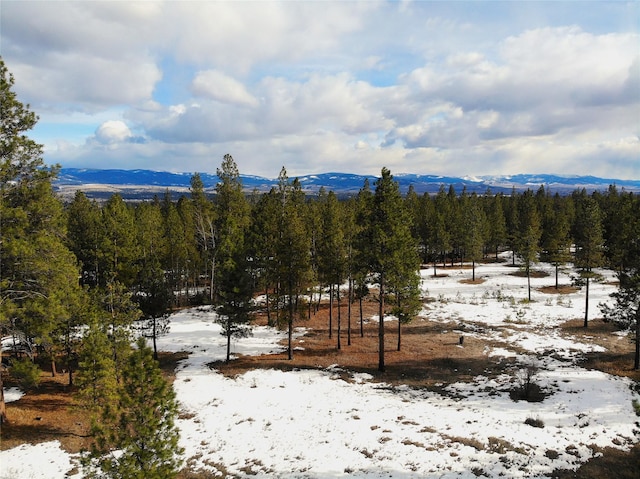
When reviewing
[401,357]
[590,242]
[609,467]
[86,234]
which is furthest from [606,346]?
[86,234]

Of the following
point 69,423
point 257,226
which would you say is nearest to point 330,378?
point 69,423

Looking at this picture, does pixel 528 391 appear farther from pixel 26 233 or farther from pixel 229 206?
pixel 229 206

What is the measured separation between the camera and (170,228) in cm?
4731

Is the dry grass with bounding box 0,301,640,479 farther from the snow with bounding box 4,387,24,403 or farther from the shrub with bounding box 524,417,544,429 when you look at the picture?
the shrub with bounding box 524,417,544,429

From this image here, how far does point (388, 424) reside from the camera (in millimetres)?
17781

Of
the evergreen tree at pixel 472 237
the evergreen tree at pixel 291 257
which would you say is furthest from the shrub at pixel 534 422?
the evergreen tree at pixel 472 237

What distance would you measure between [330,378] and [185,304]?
3074cm

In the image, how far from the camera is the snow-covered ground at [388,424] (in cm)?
1444

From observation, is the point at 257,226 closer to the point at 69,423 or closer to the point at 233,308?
the point at 233,308

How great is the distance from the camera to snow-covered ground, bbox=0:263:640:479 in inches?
568

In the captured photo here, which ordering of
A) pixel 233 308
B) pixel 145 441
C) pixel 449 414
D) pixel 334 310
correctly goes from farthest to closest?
pixel 334 310
pixel 233 308
pixel 449 414
pixel 145 441

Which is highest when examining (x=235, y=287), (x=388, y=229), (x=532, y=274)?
(x=388, y=229)

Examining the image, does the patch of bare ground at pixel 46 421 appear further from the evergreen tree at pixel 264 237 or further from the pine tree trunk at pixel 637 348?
the pine tree trunk at pixel 637 348

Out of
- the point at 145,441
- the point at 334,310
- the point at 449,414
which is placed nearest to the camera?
the point at 145,441
